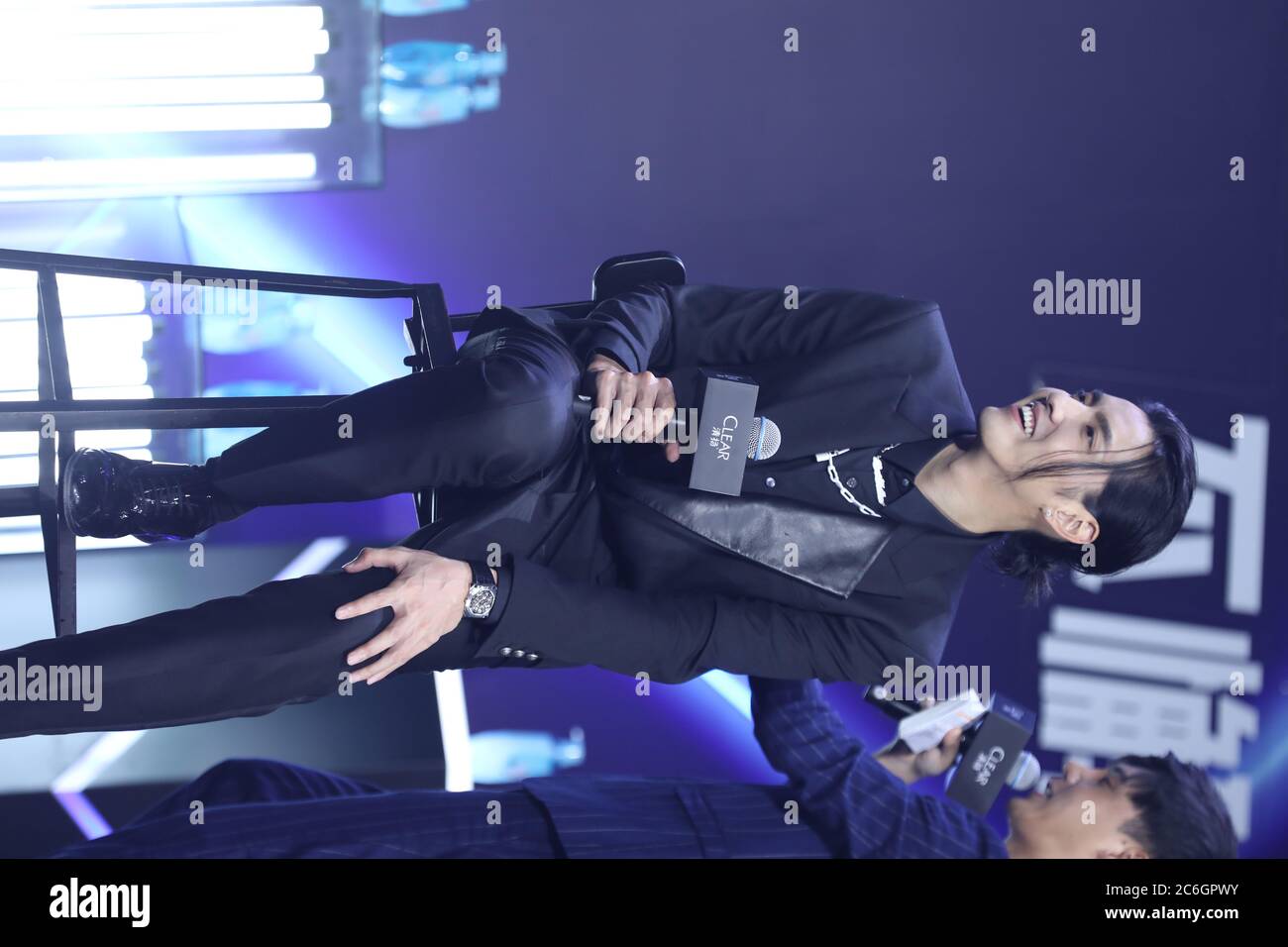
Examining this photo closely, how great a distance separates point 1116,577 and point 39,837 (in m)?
2.55

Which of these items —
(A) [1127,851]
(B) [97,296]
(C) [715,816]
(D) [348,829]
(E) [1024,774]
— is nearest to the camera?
(D) [348,829]

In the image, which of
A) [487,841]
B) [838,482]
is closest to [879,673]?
[838,482]

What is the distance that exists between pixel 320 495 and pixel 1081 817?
1.18 meters

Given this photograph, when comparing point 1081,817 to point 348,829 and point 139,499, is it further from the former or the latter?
point 139,499

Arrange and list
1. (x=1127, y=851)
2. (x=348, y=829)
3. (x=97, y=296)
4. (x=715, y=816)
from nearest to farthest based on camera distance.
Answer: (x=348, y=829) → (x=715, y=816) → (x=1127, y=851) → (x=97, y=296)

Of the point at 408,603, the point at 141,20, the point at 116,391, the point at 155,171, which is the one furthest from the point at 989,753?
the point at 141,20

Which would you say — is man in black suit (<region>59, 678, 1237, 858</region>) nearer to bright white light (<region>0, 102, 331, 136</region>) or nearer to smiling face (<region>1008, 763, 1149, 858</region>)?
smiling face (<region>1008, 763, 1149, 858</region>)

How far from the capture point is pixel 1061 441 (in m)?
1.32

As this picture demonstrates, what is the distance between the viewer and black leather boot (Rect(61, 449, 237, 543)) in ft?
4.12

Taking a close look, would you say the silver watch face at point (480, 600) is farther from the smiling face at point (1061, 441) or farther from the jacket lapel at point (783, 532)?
the smiling face at point (1061, 441)

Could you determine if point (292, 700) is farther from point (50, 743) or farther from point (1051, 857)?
point (50, 743)

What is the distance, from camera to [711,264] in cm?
265

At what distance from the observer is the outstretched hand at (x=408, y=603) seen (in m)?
1.07

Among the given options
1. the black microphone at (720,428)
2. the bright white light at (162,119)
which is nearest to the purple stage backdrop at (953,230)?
the bright white light at (162,119)
